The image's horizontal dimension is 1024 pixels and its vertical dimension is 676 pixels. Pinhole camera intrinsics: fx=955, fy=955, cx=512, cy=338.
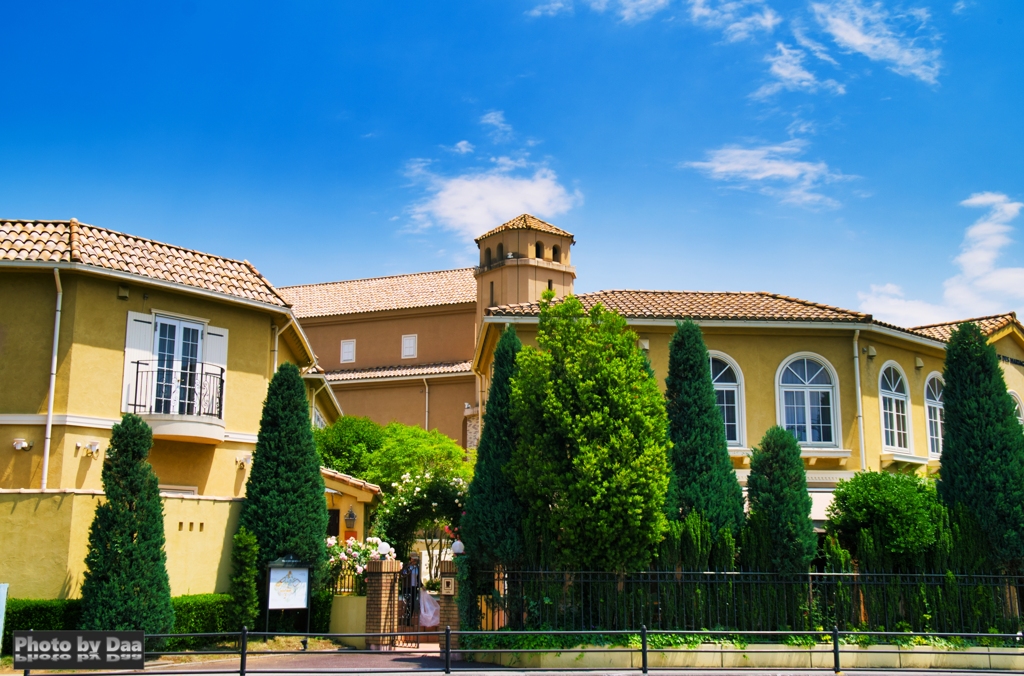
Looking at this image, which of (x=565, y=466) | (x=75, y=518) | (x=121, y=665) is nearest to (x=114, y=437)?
(x=75, y=518)

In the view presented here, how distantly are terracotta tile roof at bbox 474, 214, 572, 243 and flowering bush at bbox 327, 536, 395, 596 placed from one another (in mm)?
27651

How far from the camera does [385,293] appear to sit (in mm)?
56812

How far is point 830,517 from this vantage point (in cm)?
1948

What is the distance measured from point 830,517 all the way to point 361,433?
61.8ft

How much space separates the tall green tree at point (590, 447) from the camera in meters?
17.2

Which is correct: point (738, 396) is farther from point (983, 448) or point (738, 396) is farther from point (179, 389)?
point (179, 389)

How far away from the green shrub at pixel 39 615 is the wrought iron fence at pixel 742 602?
282 inches

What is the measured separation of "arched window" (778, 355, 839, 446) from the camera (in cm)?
2514

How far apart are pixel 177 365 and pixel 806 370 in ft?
52.2

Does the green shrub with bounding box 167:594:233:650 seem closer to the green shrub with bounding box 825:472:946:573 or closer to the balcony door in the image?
the balcony door

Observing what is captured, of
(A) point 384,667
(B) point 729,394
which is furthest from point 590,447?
(B) point 729,394

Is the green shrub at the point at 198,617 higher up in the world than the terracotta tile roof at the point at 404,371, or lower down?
lower down

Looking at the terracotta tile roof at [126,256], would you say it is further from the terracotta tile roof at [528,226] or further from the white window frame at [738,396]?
the terracotta tile roof at [528,226]

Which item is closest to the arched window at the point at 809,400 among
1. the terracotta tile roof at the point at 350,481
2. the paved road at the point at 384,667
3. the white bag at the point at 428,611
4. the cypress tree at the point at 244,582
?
the paved road at the point at 384,667
